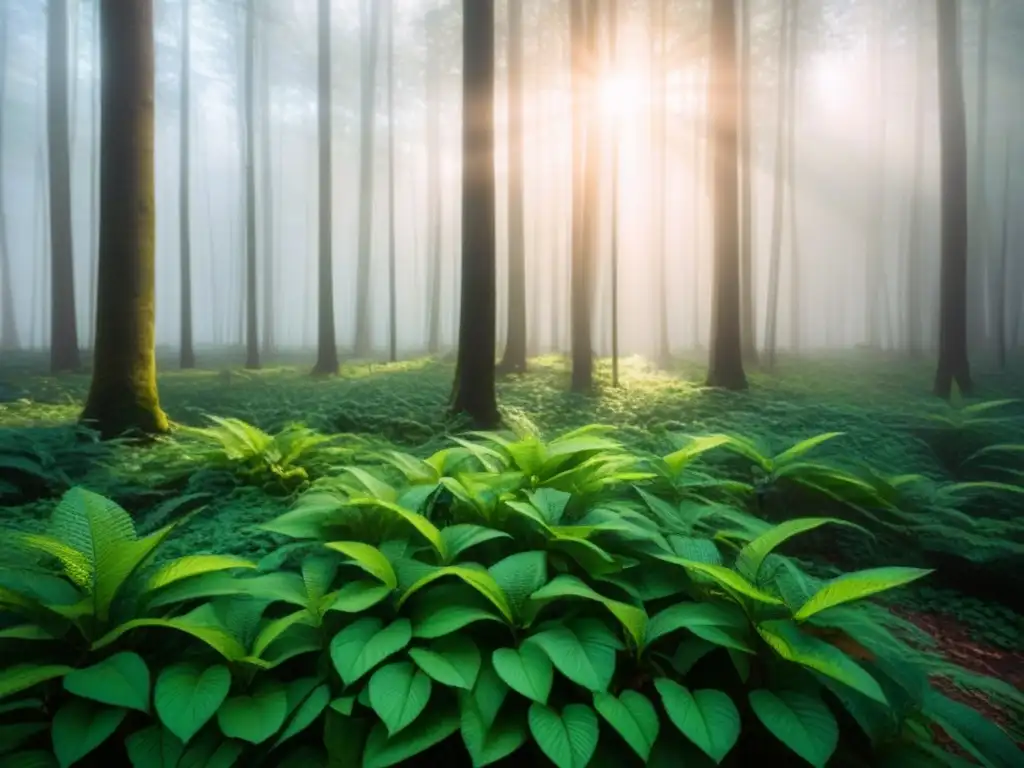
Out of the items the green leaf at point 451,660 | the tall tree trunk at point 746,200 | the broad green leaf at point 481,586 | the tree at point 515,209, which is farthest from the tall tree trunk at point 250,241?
the green leaf at point 451,660

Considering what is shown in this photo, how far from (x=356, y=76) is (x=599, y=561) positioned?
19.2 metres

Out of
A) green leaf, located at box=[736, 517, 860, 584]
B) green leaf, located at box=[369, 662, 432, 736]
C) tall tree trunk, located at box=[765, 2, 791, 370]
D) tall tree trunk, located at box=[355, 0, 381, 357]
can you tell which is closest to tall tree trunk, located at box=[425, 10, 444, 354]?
tall tree trunk, located at box=[355, 0, 381, 357]

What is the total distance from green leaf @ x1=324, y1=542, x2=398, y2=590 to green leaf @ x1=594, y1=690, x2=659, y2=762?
2.67ft

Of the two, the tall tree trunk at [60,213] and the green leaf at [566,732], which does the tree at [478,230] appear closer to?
the green leaf at [566,732]

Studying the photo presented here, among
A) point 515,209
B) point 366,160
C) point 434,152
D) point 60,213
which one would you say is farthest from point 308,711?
point 434,152

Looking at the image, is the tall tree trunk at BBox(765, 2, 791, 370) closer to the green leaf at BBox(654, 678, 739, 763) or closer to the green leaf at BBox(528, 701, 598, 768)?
the green leaf at BBox(654, 678, 739, 763)

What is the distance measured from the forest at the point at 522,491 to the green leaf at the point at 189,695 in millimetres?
13

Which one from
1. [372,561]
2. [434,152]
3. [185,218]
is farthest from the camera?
[434,152]

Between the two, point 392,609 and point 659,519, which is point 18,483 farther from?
point 659,519

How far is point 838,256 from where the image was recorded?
2419cm

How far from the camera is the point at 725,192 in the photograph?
25.0 feet

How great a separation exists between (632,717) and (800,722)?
478 mm

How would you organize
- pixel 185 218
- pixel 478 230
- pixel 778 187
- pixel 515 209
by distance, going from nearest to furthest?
pixel 478 230 → pixel 515 209 → pixel 185 218 → pixel 778 187

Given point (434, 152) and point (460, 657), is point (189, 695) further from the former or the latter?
point (434, 152)
